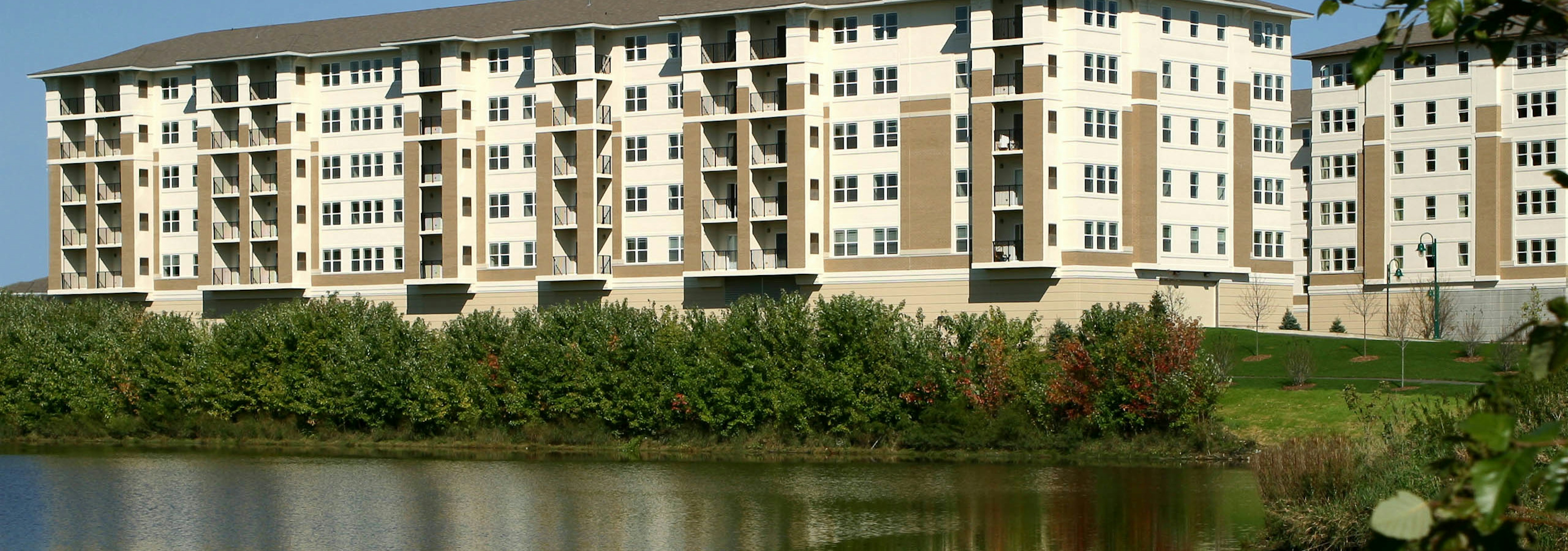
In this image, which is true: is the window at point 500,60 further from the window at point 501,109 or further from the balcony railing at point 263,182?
the balcony railing at point 263,182

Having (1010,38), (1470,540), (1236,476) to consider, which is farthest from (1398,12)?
(1010,38)

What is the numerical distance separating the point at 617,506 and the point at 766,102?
4378 cm

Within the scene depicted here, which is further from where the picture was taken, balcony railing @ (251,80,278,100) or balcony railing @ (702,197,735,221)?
balcony railing @ (251,80,278,100)

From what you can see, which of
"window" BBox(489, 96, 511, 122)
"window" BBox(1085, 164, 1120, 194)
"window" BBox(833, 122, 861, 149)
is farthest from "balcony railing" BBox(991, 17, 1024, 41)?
"window" BBox(489, 96, 511, 122)

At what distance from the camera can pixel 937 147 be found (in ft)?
272

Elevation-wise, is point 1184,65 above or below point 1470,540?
above

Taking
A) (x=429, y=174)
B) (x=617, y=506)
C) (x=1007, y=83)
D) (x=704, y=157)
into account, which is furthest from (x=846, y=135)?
(x=617, y=506)

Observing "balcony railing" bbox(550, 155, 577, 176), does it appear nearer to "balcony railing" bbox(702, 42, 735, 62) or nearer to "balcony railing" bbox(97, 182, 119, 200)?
"balcony railing" bbox(702, 42, 735, 62)

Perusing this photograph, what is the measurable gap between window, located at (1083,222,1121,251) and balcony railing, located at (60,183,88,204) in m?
62.5

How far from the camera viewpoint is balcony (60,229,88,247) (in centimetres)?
10369

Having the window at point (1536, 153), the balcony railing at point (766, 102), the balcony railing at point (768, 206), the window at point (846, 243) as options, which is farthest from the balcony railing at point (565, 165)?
the window at point (1536, 153)

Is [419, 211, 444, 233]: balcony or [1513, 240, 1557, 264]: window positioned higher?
[419, 211, 444, 233]: balcony

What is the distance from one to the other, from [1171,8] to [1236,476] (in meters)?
38.2

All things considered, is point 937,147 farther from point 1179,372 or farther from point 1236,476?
point 1236,476
